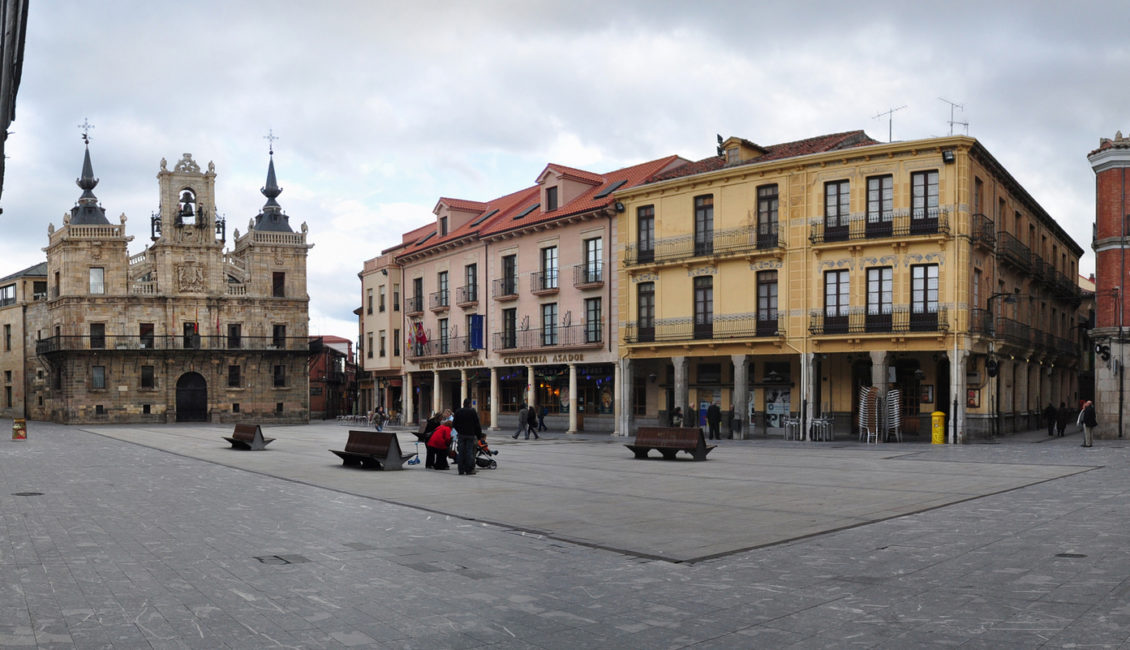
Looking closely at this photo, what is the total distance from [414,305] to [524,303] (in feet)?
36.2

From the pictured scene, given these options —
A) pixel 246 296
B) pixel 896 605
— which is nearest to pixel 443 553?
pixel 896 605

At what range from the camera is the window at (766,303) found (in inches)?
1324

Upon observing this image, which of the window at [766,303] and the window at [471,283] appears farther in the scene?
the window at [471,283]

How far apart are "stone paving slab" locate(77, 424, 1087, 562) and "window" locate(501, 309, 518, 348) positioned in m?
19.1

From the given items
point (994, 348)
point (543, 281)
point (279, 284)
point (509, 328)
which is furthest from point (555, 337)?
point (279, 284)

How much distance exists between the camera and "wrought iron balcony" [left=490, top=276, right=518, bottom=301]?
44.2 meters

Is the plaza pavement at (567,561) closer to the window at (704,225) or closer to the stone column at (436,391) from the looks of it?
the window at (704,225)

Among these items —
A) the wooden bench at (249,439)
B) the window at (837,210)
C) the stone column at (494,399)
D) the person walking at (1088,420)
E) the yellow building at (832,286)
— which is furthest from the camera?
the stone column at (494,399)

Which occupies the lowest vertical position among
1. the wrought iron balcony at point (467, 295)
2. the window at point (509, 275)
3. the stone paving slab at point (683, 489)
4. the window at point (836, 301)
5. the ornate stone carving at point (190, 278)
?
the stone paving slab at point (683, 489)

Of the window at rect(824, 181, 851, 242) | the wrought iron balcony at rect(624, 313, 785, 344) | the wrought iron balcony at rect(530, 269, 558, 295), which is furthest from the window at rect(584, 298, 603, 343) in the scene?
the window at rect(824, 181, 851, 242)

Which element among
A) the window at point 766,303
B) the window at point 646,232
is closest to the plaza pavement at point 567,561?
the window at point 766,303

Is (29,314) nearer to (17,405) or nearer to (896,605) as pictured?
(17,405)

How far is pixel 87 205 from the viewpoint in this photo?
6481cm

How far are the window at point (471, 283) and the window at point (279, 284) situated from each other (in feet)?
81.5
